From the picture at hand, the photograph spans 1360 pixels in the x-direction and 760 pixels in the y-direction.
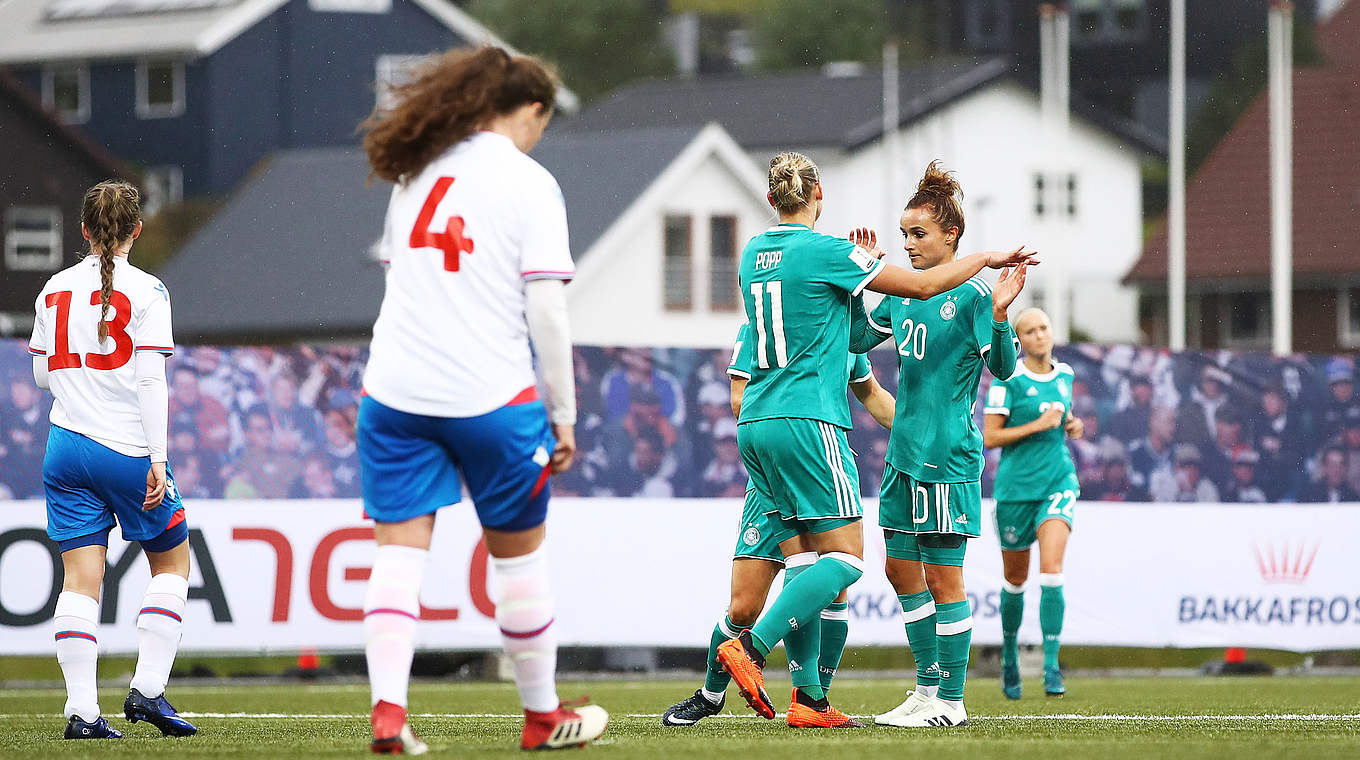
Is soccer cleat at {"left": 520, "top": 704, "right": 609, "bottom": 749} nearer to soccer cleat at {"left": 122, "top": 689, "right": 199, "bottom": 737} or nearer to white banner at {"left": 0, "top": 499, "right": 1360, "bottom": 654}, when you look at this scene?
soccer cleat at {"left": 122, "top": 689, "right": 199, "bottom": 737}

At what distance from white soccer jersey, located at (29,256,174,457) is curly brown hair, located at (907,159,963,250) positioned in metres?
3.17

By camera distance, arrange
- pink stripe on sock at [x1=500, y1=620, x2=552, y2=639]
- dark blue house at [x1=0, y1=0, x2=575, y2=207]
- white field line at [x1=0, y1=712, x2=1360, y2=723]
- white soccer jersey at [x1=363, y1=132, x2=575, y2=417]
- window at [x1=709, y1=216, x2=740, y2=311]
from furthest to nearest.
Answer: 1. dark blue house at [x1=0, y1=0, x2=575, y2=207]
2. window at [x1=709, y1=216, x2=740, y2=311]
3. white field line at [x1=0, y1=712, x2=1360, y2=723]
4. pink stripe on sock at [x1=500, y1=620, x2=552, y2=639]
5. white soccer jersey at [x1=363, y1=132, x2=575, y2=417]

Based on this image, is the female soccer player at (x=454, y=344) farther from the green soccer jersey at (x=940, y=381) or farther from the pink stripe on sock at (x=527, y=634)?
the green soccer jersey at (x=940, y=381)

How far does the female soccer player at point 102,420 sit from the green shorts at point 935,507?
120 inches

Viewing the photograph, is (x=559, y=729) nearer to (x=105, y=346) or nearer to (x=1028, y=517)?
(x=105, y=346)

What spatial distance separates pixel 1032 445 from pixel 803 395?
383 centimetres

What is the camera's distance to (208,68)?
5425 cm

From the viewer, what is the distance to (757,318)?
24.5 ft

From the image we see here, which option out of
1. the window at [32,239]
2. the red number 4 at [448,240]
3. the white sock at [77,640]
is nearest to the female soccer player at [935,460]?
the red number 4 at [448,240]

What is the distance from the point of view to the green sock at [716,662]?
7607 mm

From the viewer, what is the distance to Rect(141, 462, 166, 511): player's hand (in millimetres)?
7672

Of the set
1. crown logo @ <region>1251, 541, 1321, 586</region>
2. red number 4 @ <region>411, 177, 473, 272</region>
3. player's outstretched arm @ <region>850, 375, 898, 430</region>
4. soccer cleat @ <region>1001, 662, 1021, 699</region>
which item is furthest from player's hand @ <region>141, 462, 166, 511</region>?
crown logo @ <region>1251, 541, 1321, 586</region>

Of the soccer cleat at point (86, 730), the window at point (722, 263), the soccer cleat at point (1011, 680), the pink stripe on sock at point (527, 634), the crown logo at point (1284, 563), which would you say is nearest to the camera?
the pink stripe on sock at point (527, 634)

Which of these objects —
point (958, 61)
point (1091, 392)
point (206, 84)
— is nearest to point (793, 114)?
point (958, 61)
